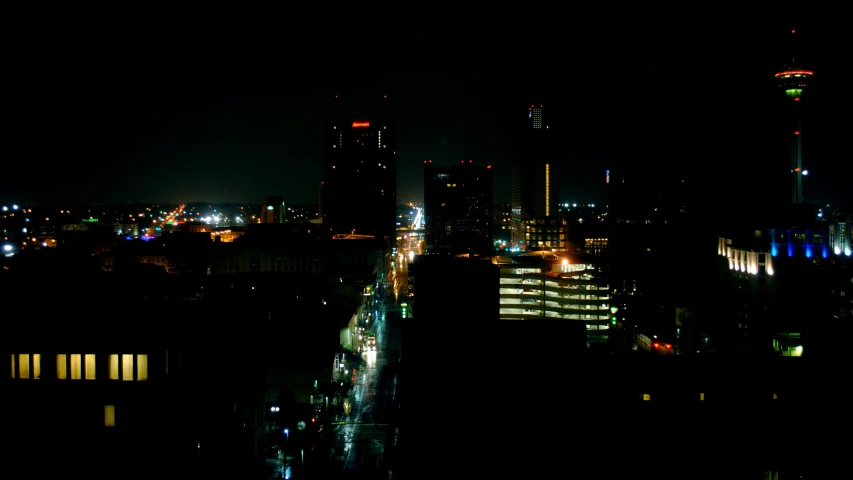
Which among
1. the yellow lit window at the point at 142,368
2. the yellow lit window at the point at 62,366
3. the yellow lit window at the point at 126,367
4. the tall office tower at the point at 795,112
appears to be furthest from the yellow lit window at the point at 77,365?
the tall office tower at the point at 795,112

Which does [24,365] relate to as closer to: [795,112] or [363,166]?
[795,112]

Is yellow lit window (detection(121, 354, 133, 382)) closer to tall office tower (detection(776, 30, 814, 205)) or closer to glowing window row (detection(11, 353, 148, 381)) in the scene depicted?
glowing window row (detection(11, 353, 148, 381))

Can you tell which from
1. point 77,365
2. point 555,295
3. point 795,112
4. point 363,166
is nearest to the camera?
point 77,365

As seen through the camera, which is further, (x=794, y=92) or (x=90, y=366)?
(x=794, y=92)

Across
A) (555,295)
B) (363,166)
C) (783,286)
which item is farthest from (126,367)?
(363,166)

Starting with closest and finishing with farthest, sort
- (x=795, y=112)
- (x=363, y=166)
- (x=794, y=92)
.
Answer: (x=794, y=92) < (x=795, y=112) < (x=363, y=166)

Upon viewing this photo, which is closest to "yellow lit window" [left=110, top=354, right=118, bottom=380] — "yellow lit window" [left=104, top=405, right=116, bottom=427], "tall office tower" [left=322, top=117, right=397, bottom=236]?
"yellow lit window" [left=104, top=405, right=116, bottom=427]

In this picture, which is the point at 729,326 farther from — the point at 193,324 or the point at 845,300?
the point at 193,324
